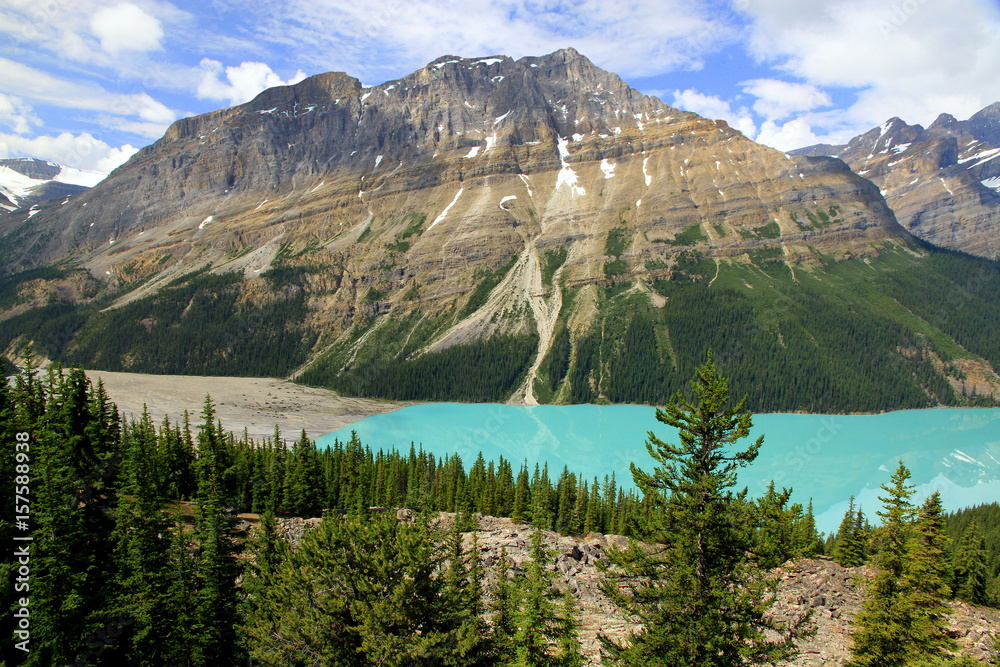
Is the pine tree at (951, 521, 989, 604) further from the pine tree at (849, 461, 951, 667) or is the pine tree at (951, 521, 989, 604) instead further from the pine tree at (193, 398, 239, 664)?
the pine tree at (193, 398, 239, 664)

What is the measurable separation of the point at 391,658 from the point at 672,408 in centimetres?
943

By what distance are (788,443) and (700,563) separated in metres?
107

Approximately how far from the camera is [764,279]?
581 feet

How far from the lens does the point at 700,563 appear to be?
13719mm

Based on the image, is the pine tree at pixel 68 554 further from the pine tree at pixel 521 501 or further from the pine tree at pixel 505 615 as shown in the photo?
the pine tree at pixel 521 501

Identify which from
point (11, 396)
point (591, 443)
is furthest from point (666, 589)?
point (591, 443)

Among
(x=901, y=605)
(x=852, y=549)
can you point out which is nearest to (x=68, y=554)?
(x=901, y=605)

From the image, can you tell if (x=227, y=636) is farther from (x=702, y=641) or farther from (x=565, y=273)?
(x=565, y=273)

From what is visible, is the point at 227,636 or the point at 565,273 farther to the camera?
the point at 565,273

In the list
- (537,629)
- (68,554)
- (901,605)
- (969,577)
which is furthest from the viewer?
(969,577)

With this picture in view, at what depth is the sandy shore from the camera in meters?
113

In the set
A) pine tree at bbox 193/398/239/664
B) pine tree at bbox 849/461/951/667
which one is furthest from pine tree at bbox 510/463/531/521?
pine tree at bbox 849/461/951/667

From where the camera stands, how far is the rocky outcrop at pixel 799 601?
2367 cm

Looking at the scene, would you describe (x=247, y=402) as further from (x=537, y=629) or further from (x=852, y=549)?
(x=537, y=629)
